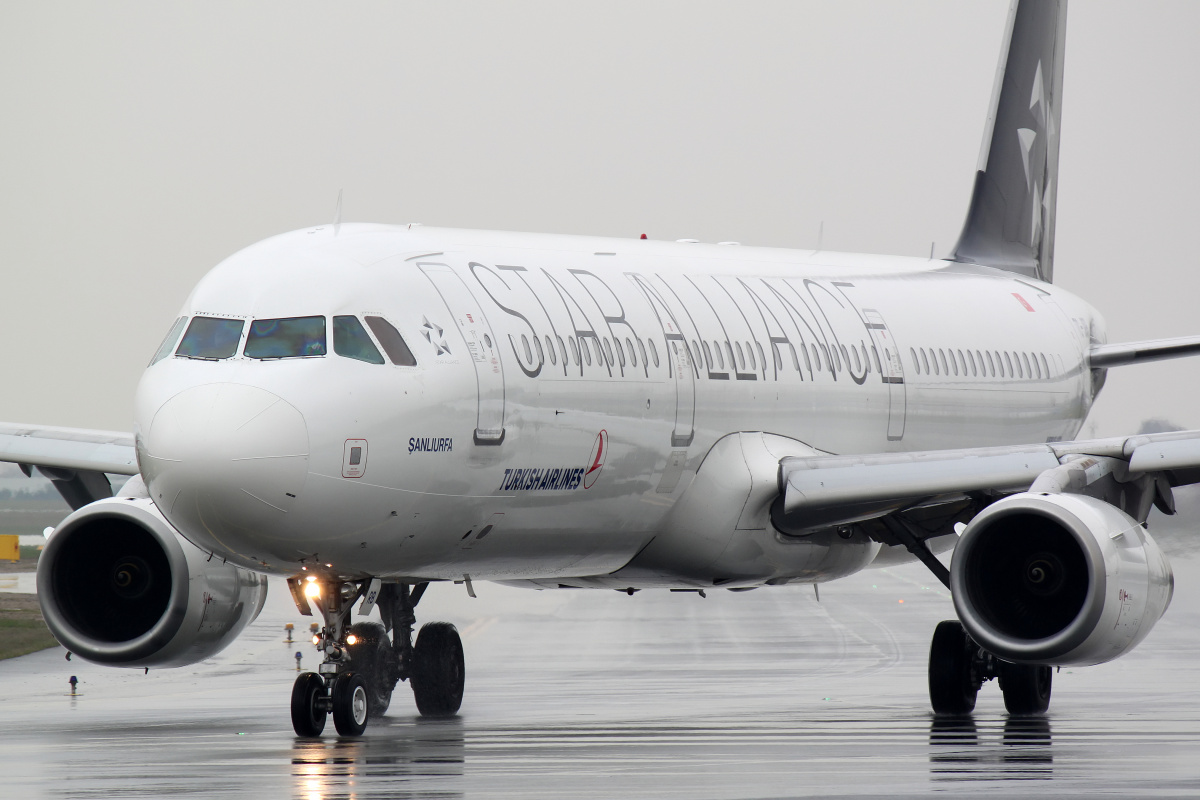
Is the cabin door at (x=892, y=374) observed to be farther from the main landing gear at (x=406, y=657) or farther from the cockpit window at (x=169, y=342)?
the cockpit window at (x=169, y=342)

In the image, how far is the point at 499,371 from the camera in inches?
579

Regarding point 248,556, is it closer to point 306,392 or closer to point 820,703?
point 306,392

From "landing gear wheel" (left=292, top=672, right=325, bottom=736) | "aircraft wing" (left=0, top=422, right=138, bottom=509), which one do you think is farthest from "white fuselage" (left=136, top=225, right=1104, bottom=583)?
"aircraft wing" (left=0, top=422, right=138, bottom=509)

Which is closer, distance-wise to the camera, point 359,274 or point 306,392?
point 306,392

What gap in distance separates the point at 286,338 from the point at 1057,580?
599 centimetres

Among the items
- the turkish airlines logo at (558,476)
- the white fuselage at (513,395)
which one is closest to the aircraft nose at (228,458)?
the white fuselage at (513,395)

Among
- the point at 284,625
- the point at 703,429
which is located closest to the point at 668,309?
the point at 703,429

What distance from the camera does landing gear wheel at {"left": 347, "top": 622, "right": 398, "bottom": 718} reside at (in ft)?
60.2

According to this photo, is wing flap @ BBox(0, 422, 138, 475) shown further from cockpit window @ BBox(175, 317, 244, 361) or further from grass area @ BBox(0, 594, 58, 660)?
grass area @ BBox(0, 594, 58, 660)

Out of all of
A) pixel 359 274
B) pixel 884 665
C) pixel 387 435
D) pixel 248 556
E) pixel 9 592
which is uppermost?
pixel 359 274

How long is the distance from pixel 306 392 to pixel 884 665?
12.2 m

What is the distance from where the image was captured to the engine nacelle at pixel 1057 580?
47.4ft

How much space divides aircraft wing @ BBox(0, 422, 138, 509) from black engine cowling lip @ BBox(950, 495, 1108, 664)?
7.23 m

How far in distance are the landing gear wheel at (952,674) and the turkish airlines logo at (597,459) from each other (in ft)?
13.6
